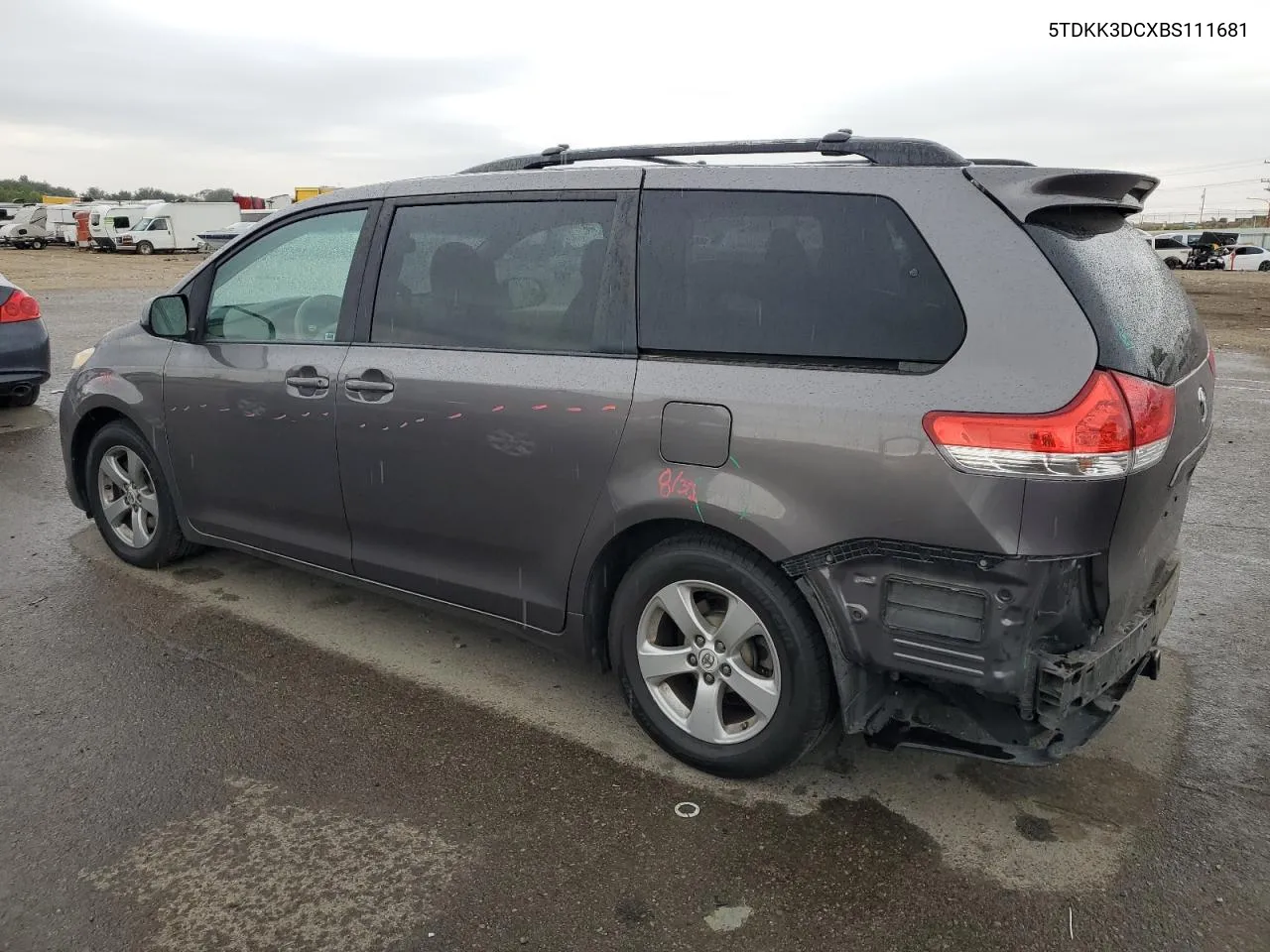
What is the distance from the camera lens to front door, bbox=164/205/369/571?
3.94 metres

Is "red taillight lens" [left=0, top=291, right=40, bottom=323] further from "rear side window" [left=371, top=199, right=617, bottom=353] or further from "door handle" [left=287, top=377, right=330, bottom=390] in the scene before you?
"rear side window" [left=371, top=199, right=617, bottom=353]

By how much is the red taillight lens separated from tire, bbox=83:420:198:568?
14.1 feet

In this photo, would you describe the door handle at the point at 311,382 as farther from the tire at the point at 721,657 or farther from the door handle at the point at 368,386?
the tire at the point at 721,657

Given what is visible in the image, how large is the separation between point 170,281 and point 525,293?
2957 cm

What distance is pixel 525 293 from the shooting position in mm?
3426

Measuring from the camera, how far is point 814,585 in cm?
280

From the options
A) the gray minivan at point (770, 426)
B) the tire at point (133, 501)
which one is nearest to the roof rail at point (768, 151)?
the gray minivan at point (770, 426)

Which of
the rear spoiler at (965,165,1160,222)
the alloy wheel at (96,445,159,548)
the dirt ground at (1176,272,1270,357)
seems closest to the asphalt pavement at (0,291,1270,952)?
the alloy wheel at (96,445,159,548)

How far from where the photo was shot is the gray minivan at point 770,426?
2.55 meters

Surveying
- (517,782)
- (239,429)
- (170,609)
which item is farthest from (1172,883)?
(170,609)

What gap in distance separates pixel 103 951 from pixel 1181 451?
121 inches

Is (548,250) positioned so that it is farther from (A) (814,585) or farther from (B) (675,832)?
(B) (675,832)

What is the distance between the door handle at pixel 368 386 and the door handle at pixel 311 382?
0.12 meters

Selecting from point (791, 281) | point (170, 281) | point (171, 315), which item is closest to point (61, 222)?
point (170, 281)
